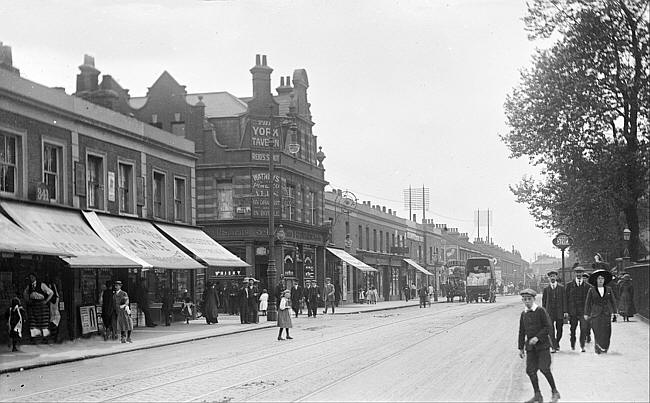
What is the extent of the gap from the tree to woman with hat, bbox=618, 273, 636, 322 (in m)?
2.23

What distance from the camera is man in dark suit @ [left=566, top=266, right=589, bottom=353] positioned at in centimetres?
1627

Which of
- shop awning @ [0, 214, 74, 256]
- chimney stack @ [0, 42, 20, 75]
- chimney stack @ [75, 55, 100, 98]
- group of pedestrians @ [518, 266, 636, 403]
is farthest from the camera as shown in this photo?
chimney stack @ [75, 55, 100, 98]

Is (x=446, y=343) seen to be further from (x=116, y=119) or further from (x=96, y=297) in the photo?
(x=116, y=119)

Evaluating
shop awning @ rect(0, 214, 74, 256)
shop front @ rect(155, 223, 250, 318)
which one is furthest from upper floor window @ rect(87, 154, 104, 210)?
shop awning @ rect(0, 214, 74, 256)

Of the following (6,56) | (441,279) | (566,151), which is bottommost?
(441,279)

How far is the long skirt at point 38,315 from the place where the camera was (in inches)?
816

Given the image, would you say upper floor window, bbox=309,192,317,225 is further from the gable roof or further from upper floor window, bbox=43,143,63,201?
upper floor window, bbox=43,143,63,201

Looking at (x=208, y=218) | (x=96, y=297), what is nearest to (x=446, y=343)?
(x=96, y=297)

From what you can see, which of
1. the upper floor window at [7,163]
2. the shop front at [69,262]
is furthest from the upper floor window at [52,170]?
the upper floor window at [7,163]

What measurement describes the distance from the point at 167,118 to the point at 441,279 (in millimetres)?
57913

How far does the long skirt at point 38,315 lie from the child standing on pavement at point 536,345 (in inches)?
539

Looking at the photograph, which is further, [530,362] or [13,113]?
[13,113]

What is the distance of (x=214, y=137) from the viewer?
4425 cm

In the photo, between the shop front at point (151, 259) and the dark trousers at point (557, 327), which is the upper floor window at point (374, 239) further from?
the dark trousers at point (557, 327)
